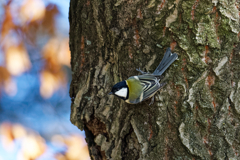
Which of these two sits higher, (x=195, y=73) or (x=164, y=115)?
(x=195, y=73)

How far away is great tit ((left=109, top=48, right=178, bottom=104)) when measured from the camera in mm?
1265

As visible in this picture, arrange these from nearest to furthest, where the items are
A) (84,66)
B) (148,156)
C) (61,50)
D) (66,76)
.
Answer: (148,156) < (84,66) < (61,50) < (66,76)

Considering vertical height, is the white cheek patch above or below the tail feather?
above

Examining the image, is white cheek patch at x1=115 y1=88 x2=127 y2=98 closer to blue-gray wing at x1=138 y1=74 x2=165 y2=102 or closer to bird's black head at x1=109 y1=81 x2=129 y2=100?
bird's black head at x1=109 y1=81 x2=129 y2=100

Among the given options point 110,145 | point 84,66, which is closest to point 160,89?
point 110,145

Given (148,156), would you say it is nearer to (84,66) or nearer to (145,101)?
(145,101)

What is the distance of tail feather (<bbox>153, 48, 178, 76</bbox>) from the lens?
4.03ft

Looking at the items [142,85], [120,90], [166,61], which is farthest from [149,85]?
[166,61]

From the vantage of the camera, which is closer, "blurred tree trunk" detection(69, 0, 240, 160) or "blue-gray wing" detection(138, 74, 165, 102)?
"blurred tree trunk" detection(69, 0, 240, 160)

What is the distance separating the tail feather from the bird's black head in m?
0.28

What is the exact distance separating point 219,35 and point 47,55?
1.80m

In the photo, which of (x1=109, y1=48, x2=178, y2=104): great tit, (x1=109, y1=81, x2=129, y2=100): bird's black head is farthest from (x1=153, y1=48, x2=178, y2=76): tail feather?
(x1=109, y1=81, x2=129, y2=100): bird's black head

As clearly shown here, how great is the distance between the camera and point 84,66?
1.67 metres

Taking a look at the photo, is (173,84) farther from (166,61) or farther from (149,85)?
(149,85)
